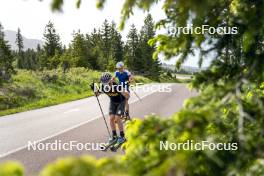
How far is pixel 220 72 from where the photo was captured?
10.6 ft

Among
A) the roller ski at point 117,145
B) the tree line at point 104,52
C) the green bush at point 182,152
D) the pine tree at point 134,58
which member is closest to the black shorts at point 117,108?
the roller ski at point 117,145

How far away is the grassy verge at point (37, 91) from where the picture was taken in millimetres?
20438

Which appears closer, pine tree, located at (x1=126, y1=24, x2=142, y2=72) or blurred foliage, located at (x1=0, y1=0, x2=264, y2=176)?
blurred foliage, located at (x1=0, y1=0, x2=264, y2=176)

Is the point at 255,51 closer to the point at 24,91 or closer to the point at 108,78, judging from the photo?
the point at 108,78

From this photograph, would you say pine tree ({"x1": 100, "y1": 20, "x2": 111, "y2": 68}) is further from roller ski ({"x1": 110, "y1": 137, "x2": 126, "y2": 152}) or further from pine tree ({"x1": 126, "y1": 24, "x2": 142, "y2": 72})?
roller ski ({"x1": 110, "y1": 137, "x2": 126, "y2": 152})

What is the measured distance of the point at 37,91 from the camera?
82.3 feet

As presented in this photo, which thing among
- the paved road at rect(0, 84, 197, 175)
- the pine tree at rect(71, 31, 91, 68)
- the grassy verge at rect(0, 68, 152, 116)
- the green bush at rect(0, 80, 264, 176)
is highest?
the pine tree at rect(71, 31, 91, 68)

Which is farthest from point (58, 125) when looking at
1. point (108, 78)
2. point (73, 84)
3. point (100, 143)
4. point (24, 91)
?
point (73, 84)

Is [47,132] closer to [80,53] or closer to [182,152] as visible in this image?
[182,152]

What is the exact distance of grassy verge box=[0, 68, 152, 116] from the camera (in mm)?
20438

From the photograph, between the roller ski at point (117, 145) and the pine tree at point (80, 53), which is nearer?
the roller ski at point (117, 145)

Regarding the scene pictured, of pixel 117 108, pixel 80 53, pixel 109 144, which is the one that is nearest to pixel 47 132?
pixel 109 144

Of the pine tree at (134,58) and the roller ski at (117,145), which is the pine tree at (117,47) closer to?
the pine tree at (134,58)

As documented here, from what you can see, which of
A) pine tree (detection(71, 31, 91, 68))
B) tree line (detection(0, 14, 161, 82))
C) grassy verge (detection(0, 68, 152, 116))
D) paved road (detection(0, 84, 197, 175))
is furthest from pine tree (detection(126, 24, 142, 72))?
paved road (detection(0, 84, 197, 175))
